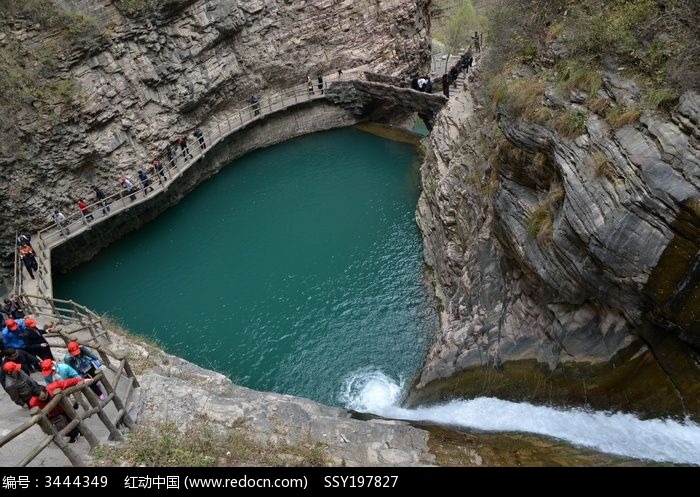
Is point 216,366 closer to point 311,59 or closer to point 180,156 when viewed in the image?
point 180,156

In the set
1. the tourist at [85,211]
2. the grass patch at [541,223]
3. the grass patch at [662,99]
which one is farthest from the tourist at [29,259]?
the grass patch at [662,99]

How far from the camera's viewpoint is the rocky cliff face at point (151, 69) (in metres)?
22.6

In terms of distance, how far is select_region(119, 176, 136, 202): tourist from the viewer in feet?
81.4

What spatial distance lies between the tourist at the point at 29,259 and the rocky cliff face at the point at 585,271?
15.8 m

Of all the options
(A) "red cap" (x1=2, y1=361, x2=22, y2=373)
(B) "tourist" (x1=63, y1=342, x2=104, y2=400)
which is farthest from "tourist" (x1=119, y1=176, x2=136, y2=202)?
(A) "red cap" (x1=2, y1=361, x2=22, y2=373)

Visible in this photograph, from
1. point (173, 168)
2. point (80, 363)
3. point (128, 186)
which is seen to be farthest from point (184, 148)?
point (80, 363)

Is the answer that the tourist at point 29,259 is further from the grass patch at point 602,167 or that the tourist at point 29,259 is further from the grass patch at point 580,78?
the grass patch at point 602,167

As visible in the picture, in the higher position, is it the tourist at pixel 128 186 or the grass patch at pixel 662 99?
the tourist at pixel 128 186

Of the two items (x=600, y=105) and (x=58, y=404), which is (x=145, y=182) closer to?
(x=58, y=404)

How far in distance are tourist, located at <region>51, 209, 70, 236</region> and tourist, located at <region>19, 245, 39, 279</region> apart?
2.69m

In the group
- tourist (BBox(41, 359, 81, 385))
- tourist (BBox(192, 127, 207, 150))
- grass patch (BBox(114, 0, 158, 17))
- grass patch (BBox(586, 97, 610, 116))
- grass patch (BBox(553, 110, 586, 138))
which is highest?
grass patch (BBox(114, 0, 158, 17))

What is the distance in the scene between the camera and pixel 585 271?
32.2 feet

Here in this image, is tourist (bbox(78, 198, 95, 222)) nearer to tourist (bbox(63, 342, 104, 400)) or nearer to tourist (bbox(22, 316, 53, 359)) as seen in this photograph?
tourist (bbox(22, 316, 53, 359))
